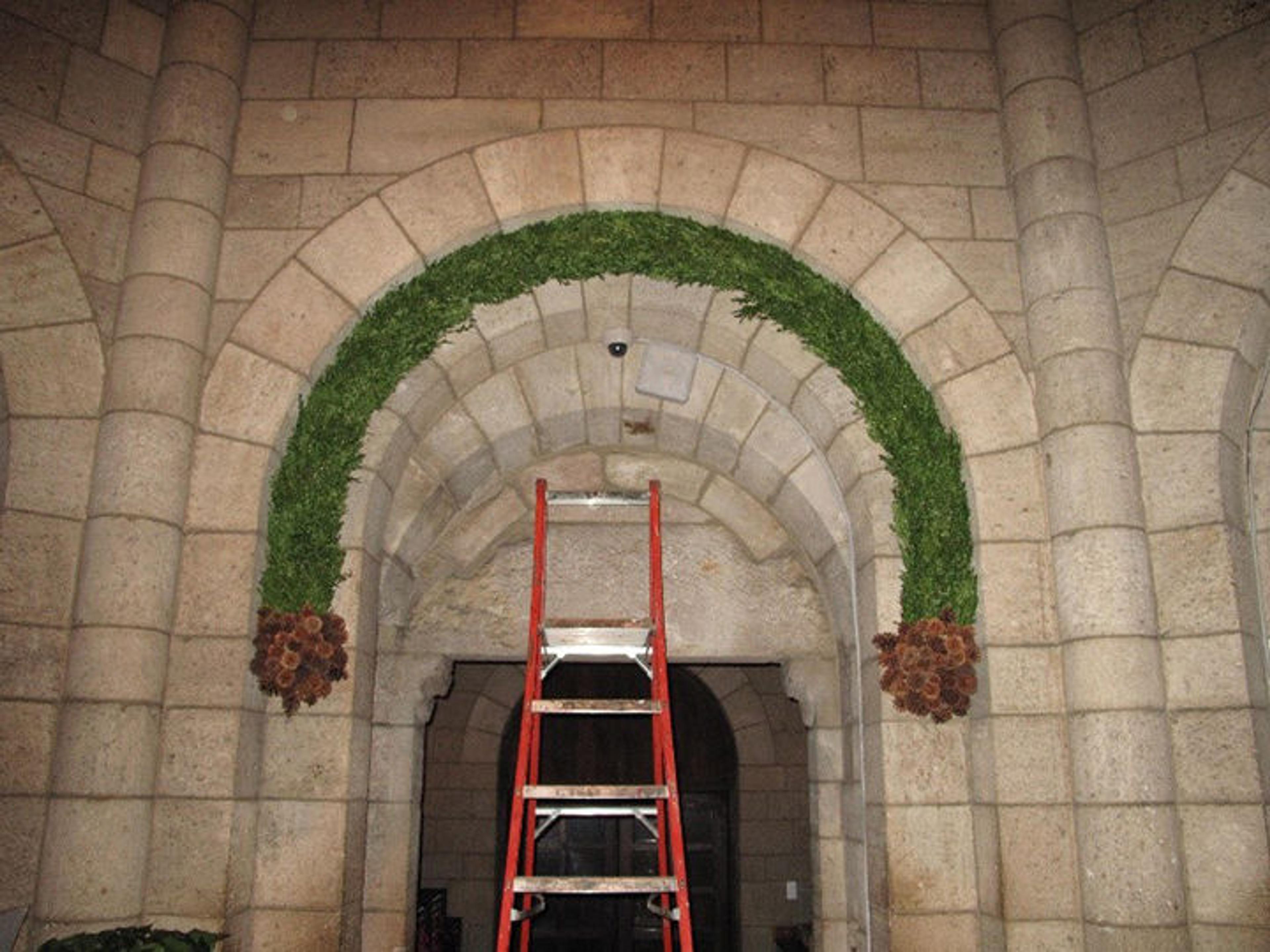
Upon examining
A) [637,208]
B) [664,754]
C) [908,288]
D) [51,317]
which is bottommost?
[664,754]

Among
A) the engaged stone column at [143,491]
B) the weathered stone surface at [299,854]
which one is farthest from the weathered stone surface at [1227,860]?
the engaged stone column at [143,491]

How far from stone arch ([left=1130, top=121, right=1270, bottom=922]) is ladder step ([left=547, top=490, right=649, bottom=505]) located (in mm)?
2317

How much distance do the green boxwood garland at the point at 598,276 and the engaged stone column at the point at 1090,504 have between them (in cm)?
48

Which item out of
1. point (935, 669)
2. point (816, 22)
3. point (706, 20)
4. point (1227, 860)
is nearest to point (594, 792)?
point (935, 669)

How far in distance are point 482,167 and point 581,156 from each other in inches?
19.9

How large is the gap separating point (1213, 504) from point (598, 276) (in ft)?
10.4

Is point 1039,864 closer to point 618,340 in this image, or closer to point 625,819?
point 618,340

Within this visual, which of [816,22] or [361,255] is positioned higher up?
[816,22]

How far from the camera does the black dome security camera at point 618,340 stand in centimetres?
592

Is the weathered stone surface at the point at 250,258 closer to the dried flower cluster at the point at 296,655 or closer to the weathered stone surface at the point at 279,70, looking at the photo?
the weathered stone surface at the point at 279,70

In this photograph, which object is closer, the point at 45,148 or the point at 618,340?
the point at 45,148

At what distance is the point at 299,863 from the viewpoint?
14.8 feet

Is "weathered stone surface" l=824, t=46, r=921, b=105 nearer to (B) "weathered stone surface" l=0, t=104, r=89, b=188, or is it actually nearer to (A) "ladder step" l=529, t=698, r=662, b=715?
(A) "ladder step" l=529, t=698, r=662, b=715

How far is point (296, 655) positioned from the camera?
450cm
